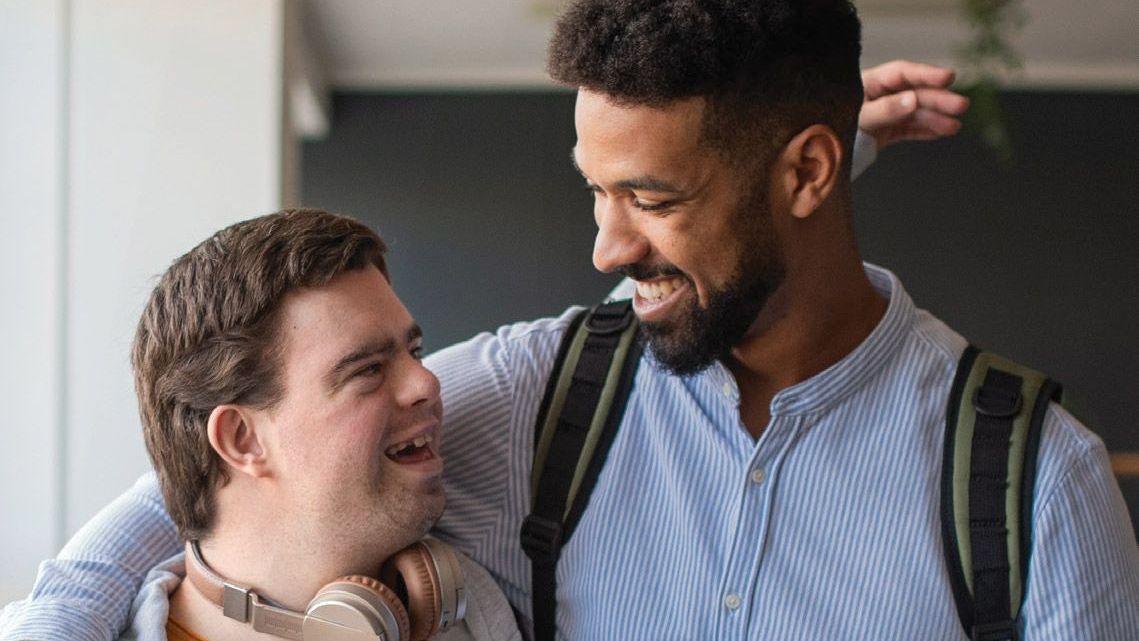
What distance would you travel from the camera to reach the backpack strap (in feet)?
5.03

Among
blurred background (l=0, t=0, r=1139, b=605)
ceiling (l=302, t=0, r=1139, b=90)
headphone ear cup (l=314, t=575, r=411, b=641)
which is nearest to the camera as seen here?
headphone ear cup (l=314, t=575, r=411, b=641)

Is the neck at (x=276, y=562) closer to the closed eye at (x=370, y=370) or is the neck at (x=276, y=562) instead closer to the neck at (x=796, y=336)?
the closed eye at (x=370, y=370)

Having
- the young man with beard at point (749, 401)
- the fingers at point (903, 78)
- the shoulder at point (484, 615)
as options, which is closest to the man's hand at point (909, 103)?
the fingers at point (903, 78)

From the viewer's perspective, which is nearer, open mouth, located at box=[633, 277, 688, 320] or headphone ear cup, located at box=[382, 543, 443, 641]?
headphone ear cup, located at box=[382, 543, 443, 641]

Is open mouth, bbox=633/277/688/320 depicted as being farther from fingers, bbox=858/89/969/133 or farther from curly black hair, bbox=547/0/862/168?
fingers, bbox=858/89/969/133

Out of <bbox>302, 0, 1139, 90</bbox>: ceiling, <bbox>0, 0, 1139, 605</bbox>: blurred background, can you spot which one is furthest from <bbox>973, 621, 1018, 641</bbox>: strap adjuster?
<bbox>302, 0, 1139, 90</bbox>: ceiling

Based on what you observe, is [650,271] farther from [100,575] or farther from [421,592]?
[100,575]

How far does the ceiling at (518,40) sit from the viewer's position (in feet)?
18.1

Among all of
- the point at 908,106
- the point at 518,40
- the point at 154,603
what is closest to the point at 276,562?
the point at 154,603

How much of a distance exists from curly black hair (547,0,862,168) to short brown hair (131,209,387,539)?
0.37 meters

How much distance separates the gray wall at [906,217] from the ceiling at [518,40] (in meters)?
0.15

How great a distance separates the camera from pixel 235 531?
1.51 m

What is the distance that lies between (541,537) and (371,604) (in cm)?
24

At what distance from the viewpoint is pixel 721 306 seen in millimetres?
1517
